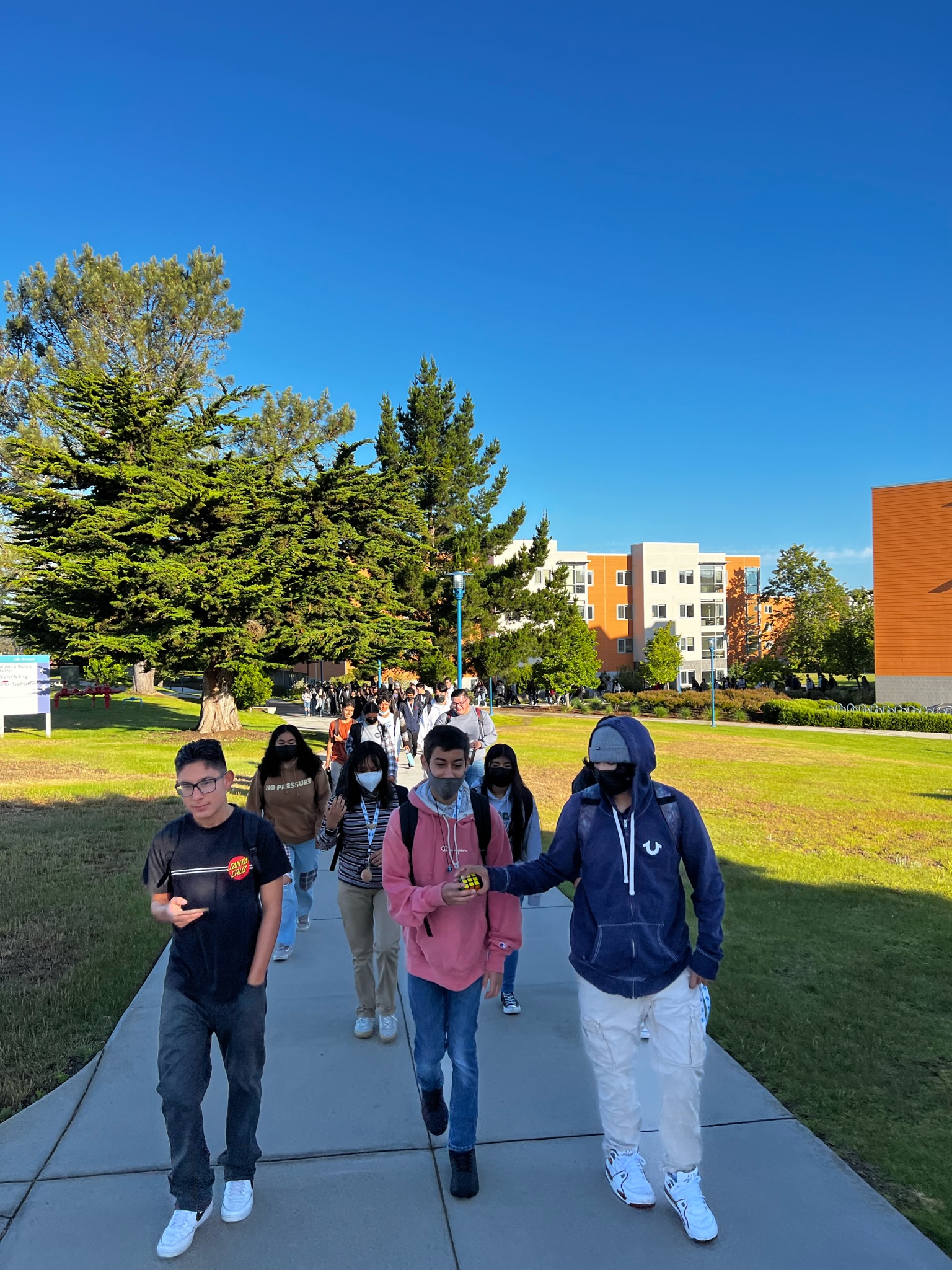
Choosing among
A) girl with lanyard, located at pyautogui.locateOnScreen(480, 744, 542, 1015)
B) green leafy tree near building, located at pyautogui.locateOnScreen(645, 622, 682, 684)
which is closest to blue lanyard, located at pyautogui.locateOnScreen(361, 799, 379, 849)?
girl with lanyard, located at pyautogui.locateOnScreen(480, 744, 542, 1015)

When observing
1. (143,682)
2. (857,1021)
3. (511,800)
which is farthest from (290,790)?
(143,682)

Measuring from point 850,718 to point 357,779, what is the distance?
38948mm

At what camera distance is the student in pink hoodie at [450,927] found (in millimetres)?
3338

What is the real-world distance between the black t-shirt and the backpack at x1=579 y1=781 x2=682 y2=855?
3.58 feet

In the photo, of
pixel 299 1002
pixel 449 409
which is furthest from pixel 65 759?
pixel 449 409

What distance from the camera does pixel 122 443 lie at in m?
24.2

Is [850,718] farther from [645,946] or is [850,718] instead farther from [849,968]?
[645,946]

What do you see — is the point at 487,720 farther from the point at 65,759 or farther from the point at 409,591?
the point at 409,591

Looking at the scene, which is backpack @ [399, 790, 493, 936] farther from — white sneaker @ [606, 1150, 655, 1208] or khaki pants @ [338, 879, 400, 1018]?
khaki pants @ [338, 879, 400, 1018]

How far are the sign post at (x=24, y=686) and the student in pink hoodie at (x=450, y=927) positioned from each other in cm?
2376

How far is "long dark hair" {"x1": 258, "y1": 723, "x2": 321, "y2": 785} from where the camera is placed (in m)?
5.73

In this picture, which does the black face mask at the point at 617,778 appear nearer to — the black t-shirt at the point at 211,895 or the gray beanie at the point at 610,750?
the gray beanie at the point at 610,750

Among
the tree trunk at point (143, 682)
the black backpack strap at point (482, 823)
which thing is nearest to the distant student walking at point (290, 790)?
the black backpack strap at point (482, 823)

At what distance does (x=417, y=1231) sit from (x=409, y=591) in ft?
115
